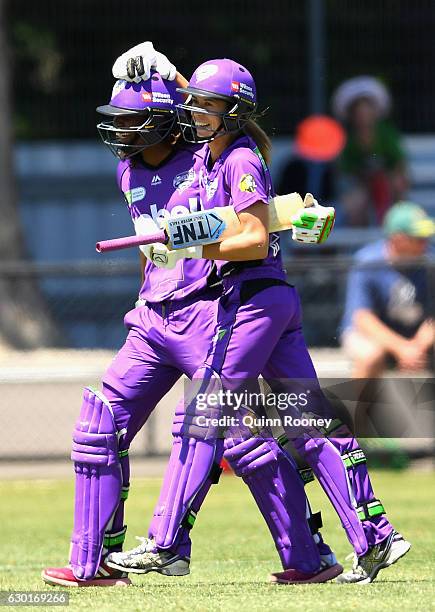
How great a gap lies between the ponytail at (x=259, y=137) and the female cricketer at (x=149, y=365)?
24 centimetres

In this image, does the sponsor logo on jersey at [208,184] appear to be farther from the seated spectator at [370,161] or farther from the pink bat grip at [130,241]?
the seated spectator at [370,161]

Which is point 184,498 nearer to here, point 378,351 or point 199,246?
point 199,246

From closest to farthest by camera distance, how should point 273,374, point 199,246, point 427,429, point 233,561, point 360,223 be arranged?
1. point 199,246
2. point 273,374
3. point 233,561
4. point 427,429
5. point 360,223

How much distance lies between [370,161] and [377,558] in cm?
865

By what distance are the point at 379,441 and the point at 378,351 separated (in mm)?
666

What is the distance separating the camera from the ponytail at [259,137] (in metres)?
5.43

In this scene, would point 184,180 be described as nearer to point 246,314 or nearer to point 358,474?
point 246,314

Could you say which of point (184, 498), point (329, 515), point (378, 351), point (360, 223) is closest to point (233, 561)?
point (184, 498)

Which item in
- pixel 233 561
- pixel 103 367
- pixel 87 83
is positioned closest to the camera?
pixel 233 561

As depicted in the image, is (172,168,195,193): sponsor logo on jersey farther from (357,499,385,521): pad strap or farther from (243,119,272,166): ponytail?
(357,499,385,521): pad strap

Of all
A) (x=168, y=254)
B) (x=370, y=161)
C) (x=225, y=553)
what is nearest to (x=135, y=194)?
(x=168, y=254)

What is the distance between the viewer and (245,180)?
5164mm

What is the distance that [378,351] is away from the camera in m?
9.96

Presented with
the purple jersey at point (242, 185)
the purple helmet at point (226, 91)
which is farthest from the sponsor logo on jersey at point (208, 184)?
the purple helmet at point (226, 91)
